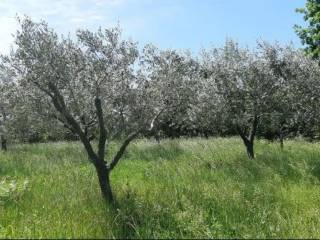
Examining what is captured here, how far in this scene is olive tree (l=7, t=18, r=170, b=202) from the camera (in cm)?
969

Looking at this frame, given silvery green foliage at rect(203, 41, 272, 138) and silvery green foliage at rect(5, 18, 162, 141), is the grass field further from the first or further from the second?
silvery green foliage at rect(203, 41, 272, 138)

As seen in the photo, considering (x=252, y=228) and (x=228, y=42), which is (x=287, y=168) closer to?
(x=252, y=228)

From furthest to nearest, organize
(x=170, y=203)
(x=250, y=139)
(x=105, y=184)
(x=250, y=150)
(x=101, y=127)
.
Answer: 1. (x=250, y=139)
2. (x=250, y=150)
3. (x=101, y=127)
4. (x=105, y=184)
5. (x=170, y=203)

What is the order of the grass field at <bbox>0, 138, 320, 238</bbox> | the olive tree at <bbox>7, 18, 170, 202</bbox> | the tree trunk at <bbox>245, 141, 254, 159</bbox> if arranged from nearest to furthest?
the grass field at <bbox>0, 138, 320, 238</bbox>
the olive tree at <bbox>7, 18, 170, 202</bbox>
the tree trunk at <bbox>245, 141, 254, 159</bbox>

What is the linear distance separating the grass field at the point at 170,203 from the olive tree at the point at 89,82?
109 cm

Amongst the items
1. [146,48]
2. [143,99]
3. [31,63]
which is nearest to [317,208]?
[143,99]

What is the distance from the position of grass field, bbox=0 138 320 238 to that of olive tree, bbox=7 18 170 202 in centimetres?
109

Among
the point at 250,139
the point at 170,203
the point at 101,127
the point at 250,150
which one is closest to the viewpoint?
the point at 170,203

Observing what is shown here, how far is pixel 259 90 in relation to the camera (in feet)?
63.9

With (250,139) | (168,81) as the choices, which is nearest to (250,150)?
(250,139)

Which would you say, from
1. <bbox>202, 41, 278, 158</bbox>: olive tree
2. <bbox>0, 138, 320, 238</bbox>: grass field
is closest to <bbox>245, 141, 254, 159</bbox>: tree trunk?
<bbox>202, 41, 278, 158</bbox>: olive tree

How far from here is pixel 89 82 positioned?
1049cm

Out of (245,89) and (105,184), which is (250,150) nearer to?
(245,89)

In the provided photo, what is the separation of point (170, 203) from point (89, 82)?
10.7ft
